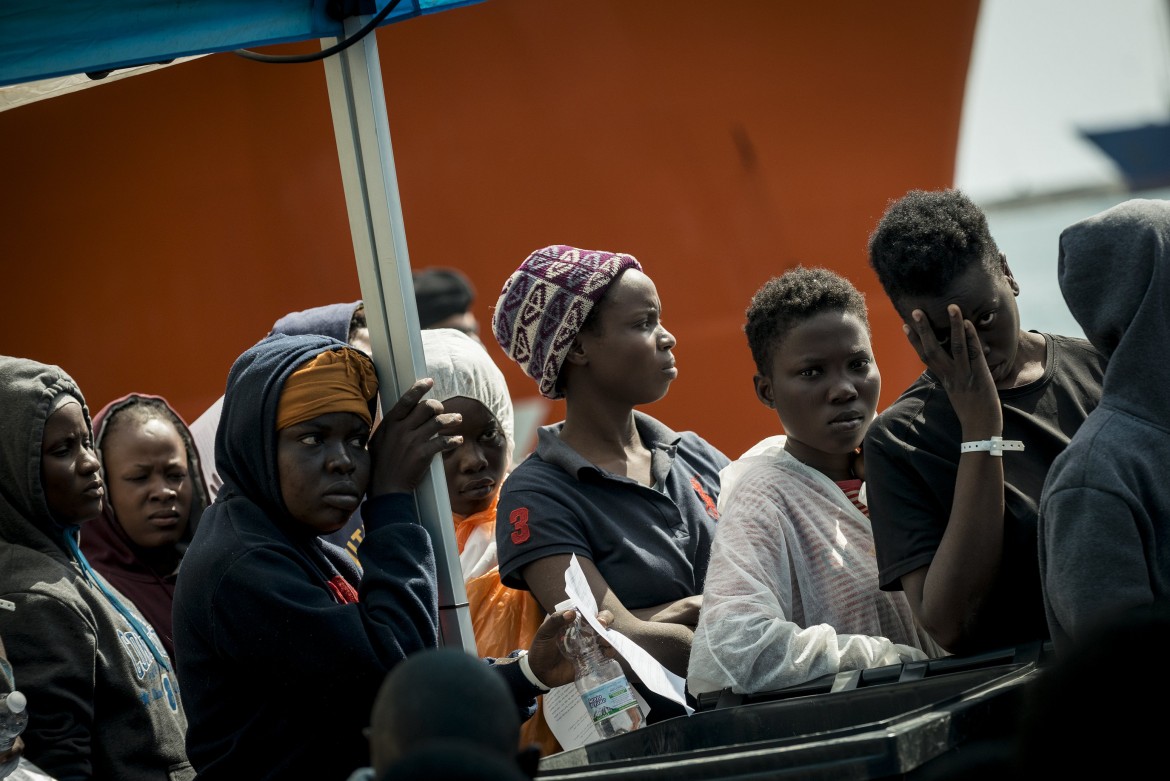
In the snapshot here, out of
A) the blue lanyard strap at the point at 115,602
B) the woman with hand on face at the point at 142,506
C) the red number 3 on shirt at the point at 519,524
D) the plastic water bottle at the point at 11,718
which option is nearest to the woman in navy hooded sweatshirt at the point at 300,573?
the plastic water bottle at the point at 11,718

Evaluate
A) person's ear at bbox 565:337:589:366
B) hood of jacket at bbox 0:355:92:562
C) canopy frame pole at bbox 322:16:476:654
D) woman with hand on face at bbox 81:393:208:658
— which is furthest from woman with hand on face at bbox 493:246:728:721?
woman with hand on face at bbox 81:393:208:658

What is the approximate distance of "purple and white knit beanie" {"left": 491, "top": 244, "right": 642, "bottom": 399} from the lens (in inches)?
127

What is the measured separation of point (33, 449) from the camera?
3.16 m

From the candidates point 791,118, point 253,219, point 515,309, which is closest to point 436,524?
point 515,309

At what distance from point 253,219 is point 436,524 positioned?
3765 millimetres

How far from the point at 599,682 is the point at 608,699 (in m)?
0.14

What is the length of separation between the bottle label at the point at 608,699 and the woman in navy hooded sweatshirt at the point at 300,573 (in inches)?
A: 13.0

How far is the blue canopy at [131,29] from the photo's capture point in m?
2.27

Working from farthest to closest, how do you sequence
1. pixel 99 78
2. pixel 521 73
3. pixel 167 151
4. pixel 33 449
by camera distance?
1. pixel 521 73
2. pixel 167 151
3. pixel 33 449
4. pixel 99 78

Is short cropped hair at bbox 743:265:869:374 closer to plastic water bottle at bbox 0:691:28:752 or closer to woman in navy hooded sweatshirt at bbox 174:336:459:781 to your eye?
woman in navy hooded sweatshirt at bbox 174:336:459:781

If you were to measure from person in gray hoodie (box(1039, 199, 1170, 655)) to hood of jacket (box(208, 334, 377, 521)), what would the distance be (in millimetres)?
1389

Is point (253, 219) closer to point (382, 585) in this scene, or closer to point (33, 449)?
point (33, 449)

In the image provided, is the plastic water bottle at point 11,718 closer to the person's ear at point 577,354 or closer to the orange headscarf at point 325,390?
the orange headscarf at point 325,390

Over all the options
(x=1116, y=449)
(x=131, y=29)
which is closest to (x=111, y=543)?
(x=131, y=29)
